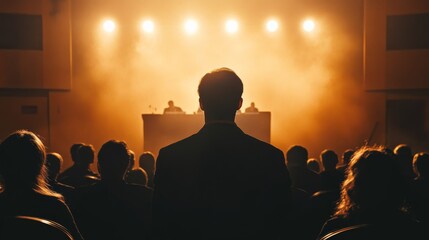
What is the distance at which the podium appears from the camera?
10383 mm

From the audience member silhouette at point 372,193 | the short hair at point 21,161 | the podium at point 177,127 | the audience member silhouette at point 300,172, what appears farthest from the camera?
the podium at point 177,127

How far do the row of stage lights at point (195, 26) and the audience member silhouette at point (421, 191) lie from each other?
1117cm

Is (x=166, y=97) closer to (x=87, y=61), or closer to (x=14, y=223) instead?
(x=87, y=61)

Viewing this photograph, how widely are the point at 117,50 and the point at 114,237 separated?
12.5 meters

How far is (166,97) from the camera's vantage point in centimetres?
1537

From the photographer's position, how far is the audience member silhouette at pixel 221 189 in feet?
6.20

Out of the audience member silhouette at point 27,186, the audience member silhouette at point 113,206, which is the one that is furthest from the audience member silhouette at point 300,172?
the audience member silhouette at point 27,186

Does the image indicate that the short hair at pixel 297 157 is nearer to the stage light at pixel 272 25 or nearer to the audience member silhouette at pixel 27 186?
the audience member silhouette at pixel 27 186

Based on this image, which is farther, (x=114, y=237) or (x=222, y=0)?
(x=222, y=0)

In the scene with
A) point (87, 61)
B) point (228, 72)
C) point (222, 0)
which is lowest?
point (228, 72)

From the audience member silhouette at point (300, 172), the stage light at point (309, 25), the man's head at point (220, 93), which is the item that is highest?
the stage light at point (309, 25)

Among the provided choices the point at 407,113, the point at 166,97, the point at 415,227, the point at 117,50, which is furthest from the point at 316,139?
the point at 415,227

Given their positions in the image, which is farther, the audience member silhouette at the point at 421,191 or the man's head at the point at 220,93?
the audience member silhouette at the point at 421,191

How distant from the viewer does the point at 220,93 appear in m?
1.96
